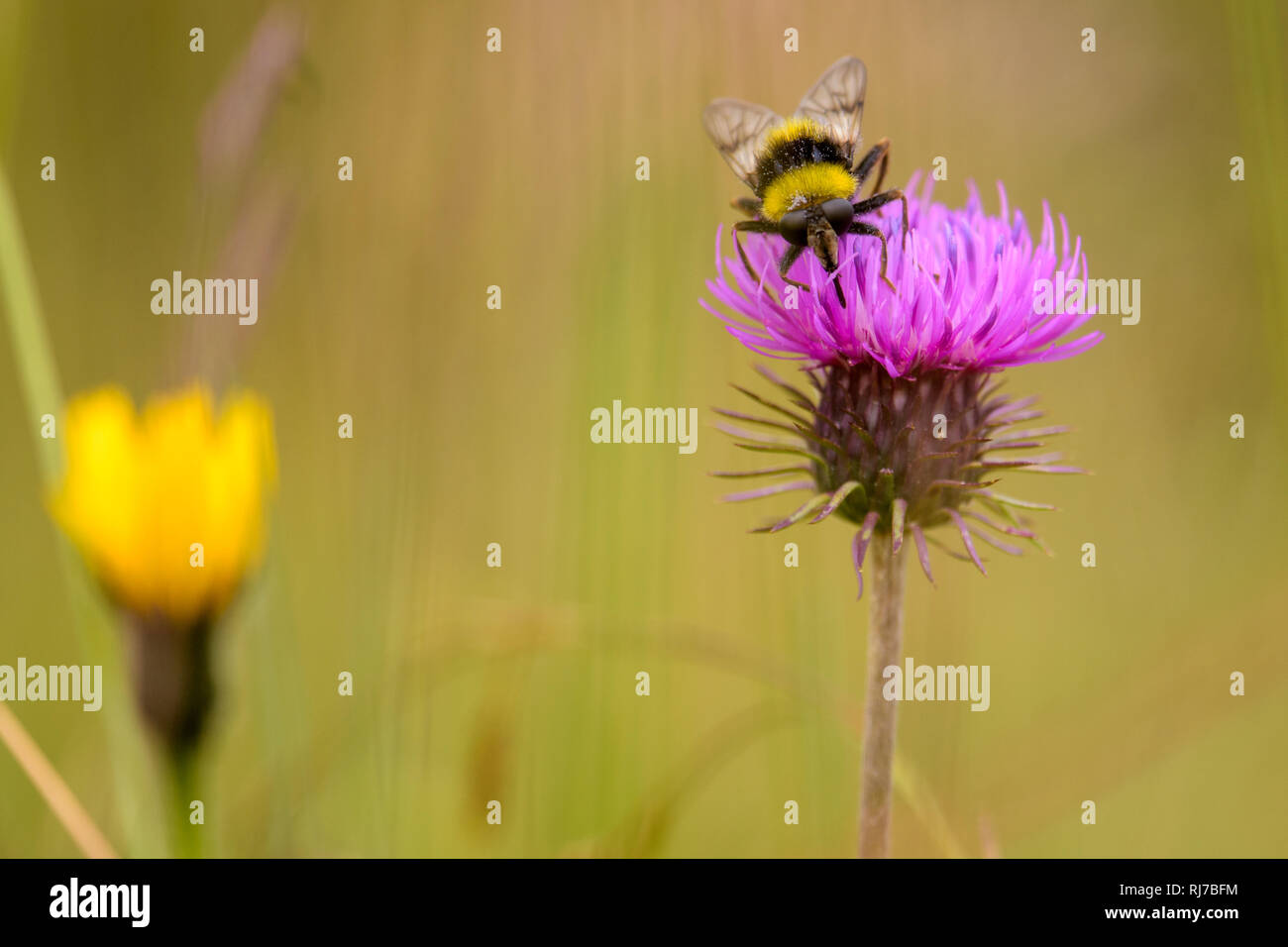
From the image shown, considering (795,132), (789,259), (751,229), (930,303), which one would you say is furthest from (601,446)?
(930,303)

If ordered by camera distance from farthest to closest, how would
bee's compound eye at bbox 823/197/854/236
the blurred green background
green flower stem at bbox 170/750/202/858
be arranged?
the blurred green background < bee's compound eye at bbox 823/197/854/236 < green flower stem at bbox 170/750/202/858

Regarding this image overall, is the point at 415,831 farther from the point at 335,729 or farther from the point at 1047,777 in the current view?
the point at 1047,777

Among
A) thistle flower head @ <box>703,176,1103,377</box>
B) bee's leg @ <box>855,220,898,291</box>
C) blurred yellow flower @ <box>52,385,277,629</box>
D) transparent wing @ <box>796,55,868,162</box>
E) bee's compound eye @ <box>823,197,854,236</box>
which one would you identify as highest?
transparent wing @ <box>796,55,868,162</box>

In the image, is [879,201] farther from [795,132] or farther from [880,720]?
[880,720]

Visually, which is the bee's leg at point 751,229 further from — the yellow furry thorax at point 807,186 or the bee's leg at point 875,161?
the bee's leg at point 875,161

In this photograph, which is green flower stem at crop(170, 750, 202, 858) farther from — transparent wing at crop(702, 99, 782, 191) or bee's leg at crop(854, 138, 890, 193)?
bee's leg at crop(854, 138, 890, 193)

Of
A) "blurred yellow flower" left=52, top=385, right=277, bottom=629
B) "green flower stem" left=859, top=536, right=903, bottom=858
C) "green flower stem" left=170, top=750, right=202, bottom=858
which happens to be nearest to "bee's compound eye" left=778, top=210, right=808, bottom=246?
"green flower stem" left=859, top=536, right=903, bottom=858
